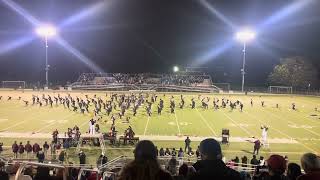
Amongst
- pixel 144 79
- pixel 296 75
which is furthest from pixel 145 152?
pixel 296 75

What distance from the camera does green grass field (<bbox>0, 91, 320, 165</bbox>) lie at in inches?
1032

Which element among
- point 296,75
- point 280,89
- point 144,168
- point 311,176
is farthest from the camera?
point 296,75

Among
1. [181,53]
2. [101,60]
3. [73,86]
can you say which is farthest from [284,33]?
[73,86]

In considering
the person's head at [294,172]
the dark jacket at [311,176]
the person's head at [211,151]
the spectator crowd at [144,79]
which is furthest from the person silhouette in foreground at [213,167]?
the spectator crowd at [144,79]

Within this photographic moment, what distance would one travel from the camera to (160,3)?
268 ft

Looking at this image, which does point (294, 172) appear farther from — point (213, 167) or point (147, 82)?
point (147, 82)

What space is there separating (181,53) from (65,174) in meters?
78.0

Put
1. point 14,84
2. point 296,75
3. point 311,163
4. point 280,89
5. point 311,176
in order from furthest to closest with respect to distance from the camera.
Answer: point 296,75, point 280,89, point 14,84, point 311,163, point 311,176

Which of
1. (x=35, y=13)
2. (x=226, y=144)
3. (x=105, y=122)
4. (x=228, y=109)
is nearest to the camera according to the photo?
(x=226, y=144)

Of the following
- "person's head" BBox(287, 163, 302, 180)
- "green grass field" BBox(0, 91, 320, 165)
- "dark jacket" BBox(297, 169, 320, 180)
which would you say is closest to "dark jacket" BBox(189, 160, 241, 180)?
"dark jacket" BBox(297, 169, 320, 180)

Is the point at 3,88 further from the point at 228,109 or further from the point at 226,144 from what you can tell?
the point at 226,144

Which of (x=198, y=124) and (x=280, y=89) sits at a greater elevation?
(x=280, y=89)

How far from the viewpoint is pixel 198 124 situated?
33.3m

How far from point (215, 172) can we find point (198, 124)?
97.3 ft
